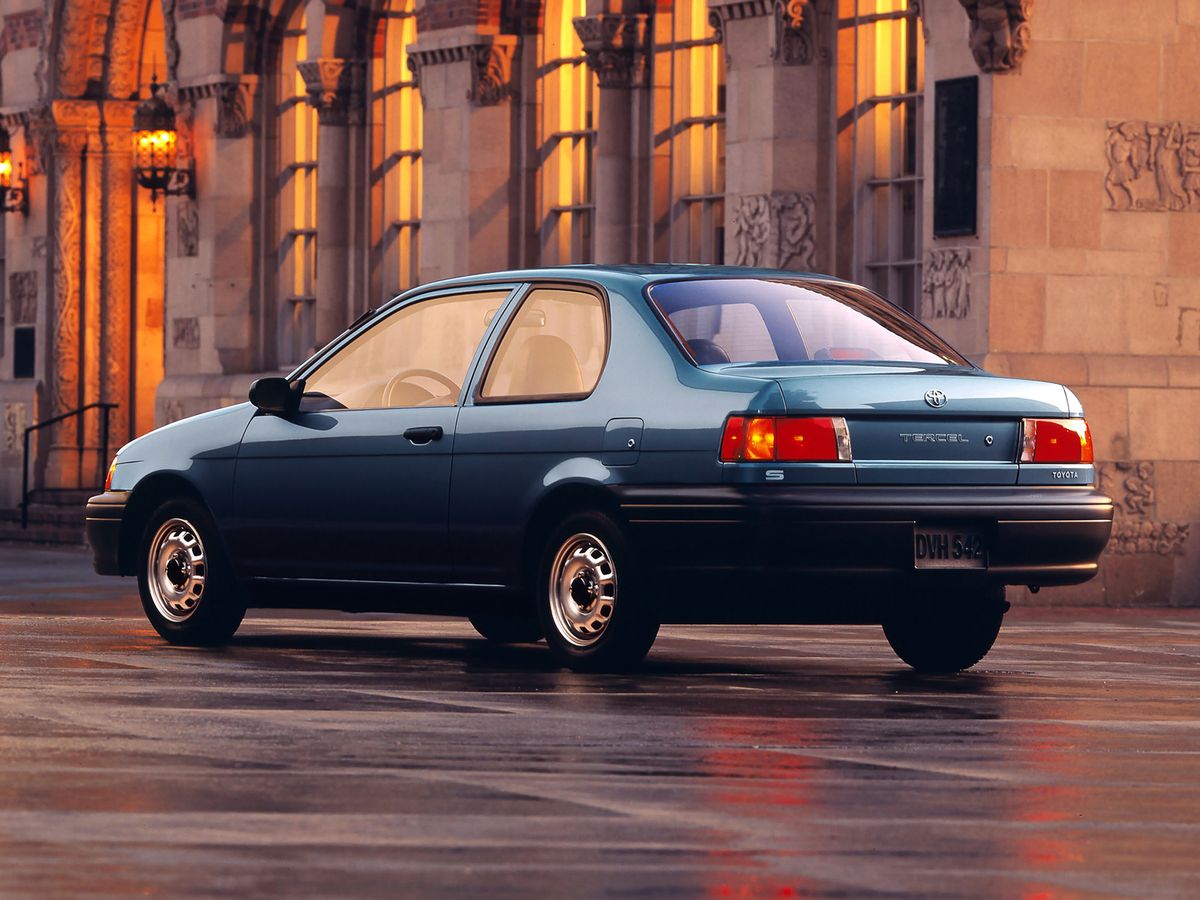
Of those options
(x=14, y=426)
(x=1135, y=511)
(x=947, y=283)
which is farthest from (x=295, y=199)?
(x=1135, y=511)

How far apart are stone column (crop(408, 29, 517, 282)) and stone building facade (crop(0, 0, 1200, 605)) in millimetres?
25

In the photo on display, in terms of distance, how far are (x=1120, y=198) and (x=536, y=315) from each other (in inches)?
324

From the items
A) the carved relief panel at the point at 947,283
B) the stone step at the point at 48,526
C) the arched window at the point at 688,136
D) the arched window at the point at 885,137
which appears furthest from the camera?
the stone step at the point at 48,526

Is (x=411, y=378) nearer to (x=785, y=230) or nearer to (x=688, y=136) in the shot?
(x=785, y=230)

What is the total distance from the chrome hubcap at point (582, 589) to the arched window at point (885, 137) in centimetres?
968

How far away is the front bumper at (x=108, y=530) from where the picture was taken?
13.0 meters

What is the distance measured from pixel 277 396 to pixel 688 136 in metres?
10.9

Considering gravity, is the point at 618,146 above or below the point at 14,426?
above

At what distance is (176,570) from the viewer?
41.9 feet

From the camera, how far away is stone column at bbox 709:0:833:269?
20.9 metres

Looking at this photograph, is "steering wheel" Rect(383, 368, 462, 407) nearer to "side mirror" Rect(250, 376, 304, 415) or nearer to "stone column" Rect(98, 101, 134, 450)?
"side mirror" Rect(250, 376, 304, 415)

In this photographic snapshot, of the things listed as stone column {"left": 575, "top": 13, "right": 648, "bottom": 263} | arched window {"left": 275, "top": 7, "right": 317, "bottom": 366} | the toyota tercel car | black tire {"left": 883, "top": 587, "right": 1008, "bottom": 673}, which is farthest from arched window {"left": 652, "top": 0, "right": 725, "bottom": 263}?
black tire {"left": 883, "top": 587, "right": 1008, "bottom": 673}

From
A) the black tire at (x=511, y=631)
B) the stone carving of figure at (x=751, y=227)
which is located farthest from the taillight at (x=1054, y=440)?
the stone carving of figure at (x=751, y=227)

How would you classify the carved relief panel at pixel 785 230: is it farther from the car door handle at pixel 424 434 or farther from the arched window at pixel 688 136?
the car door handle at pixel 424 434
